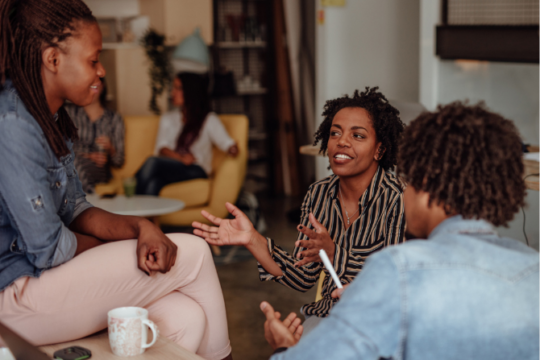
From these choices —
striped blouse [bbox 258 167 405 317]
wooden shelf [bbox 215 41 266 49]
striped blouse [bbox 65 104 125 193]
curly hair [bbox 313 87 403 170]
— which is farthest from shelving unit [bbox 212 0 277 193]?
striped blouse [bbox 258 167 405 317]

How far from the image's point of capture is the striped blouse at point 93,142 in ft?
14.0

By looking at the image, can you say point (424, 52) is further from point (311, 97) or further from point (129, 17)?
point (129, 17)

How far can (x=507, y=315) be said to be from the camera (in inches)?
33.3

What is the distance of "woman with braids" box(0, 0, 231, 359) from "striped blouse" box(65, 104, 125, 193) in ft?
9.50

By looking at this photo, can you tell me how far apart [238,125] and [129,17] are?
1.93m

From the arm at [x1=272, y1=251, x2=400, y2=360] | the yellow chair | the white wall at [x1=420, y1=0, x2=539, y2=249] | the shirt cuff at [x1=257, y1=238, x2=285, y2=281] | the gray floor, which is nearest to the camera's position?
the arm at [x1=272, y1=251, x2=400, y2=360]

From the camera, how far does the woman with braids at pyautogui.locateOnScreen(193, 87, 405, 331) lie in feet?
5.23

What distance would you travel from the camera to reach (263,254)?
5.38ft

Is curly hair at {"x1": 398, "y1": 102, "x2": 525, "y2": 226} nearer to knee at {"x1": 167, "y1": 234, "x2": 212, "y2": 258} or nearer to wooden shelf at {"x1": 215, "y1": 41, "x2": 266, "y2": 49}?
knee at {"x1": 167, "y1": 234, "x2": 212, "y2": 258}

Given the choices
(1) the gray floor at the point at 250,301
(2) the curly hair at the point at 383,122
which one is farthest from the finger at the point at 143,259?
(1) the gray floor at the point at 250,301

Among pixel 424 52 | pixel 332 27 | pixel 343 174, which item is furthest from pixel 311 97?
pixel 343 174

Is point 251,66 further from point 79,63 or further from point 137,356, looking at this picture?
point 137,356

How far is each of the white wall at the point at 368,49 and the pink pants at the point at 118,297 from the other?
3185mm

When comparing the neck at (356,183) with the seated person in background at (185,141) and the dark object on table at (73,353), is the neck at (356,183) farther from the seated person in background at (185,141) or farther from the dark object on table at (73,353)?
the seated person in background at (185,141)
